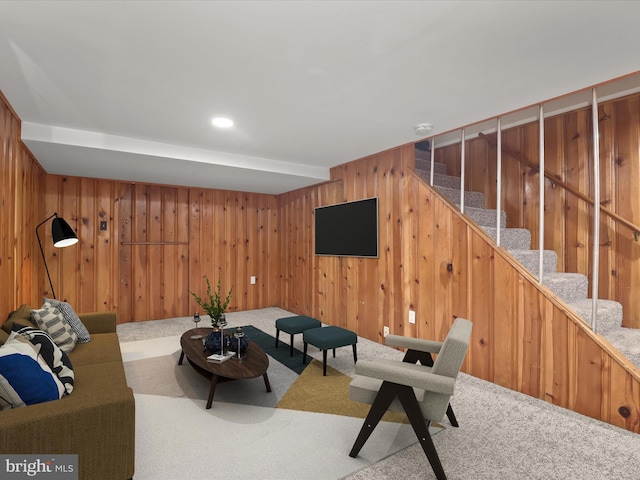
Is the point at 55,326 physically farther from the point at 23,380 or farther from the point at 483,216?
the point at 483,216

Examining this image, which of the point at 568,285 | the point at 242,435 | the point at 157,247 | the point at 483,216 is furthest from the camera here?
the point at 157,247

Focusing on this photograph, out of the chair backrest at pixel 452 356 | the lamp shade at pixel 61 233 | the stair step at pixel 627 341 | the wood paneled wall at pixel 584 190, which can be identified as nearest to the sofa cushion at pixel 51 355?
the lamp shade at pixel 61 233

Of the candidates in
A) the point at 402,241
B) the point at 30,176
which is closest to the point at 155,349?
the point at 30,176

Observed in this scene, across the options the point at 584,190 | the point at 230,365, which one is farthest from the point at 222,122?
the point at 584,190

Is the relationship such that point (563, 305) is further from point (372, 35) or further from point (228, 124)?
point (228, 124)

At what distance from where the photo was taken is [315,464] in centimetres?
183

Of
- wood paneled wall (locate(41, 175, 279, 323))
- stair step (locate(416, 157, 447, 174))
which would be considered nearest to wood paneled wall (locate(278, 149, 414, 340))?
stair step (locate(416, 157, 447, 174))

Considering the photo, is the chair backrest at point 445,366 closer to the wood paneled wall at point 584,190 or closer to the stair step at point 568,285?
the stair step at point 568,285

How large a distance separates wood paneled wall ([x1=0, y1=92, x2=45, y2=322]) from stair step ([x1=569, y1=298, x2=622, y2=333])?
4.36 meters

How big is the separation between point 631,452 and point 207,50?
3.35 meters

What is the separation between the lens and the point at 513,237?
3219 millimetres

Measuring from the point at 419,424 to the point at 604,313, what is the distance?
187cm

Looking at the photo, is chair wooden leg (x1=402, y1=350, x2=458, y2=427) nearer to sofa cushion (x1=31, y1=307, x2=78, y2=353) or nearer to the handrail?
the handrail

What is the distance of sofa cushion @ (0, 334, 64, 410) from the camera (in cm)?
154
